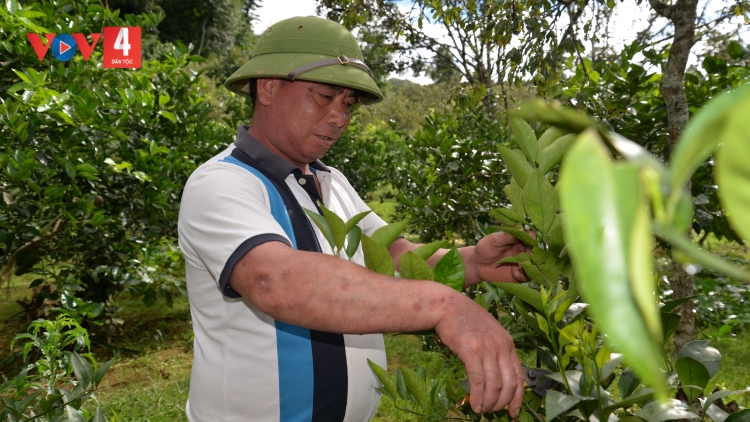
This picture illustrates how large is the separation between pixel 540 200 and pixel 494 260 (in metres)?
0.77

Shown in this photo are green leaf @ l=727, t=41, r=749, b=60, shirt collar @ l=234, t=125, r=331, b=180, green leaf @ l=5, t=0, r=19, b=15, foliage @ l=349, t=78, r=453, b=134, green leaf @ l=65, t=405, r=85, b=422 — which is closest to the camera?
green leaf @ l=65, t=405, r=85, b=422

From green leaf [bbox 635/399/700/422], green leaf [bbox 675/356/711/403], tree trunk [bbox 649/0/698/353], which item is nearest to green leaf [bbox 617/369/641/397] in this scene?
green leaf [bbox 675/356/711/403]

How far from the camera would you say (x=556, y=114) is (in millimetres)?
285

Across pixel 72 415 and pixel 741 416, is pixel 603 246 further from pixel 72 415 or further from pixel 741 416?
pixel 72 415

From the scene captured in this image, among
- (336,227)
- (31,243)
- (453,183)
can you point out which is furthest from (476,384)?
(31,243)

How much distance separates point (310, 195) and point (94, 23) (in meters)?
3.10

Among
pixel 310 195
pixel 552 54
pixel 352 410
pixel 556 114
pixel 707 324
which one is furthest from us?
pixel 707 324

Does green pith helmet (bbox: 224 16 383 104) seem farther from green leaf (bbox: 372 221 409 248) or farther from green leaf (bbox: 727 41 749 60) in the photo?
green leaf (bbox: 727 41 749 60)

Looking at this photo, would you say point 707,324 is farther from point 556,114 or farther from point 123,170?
point 556,114

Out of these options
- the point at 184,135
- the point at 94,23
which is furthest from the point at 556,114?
the point at 184,135

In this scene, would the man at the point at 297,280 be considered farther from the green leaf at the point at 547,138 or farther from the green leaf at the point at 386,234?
the green leaf at the point at 547,138

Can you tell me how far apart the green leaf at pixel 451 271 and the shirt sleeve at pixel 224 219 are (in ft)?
1.08

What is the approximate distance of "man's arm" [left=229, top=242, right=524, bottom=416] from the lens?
91 cm

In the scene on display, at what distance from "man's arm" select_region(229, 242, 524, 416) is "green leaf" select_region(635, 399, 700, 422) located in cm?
20
